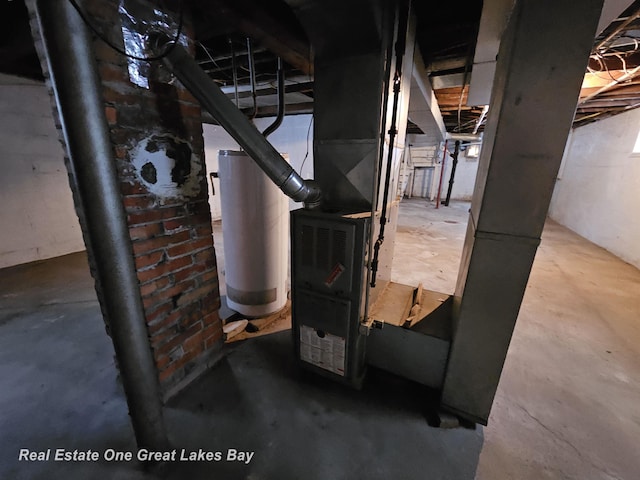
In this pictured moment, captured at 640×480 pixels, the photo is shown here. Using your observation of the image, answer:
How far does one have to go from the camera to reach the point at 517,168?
1.04 m

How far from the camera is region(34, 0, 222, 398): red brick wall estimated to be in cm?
114

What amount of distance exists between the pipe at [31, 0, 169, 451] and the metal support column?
1.40m

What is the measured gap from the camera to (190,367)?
164cm

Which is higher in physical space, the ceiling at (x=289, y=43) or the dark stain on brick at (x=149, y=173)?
the ceiling at (x=289, y=43)

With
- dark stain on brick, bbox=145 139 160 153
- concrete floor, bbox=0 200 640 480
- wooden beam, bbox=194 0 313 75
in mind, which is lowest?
concrete floor, bbox=0 200 640 480

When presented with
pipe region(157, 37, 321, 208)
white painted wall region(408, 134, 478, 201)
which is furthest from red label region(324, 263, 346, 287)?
white painted wall region(408, 134, 478, 201)

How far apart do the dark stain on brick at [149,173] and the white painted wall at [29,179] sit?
341 cm

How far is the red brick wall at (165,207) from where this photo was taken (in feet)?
3.74

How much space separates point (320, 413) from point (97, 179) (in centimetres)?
150

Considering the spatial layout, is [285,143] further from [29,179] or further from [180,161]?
[180,161]

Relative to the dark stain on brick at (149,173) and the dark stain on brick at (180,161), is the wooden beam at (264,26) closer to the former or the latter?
the dark stain on brick at (180,161)

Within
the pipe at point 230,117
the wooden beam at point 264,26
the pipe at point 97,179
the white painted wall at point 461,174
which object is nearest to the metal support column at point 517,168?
the pipe at point 230,117

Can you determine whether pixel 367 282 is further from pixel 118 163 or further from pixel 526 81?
pixel 118 163

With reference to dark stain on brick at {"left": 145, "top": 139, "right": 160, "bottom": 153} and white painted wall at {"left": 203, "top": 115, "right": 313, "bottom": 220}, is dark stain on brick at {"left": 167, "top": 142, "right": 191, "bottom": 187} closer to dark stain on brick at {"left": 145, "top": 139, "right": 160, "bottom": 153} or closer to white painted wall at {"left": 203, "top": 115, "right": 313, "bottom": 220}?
dark stain on brick at {"left": 145, "top": 139, "right": 160, "bottom": 153}
